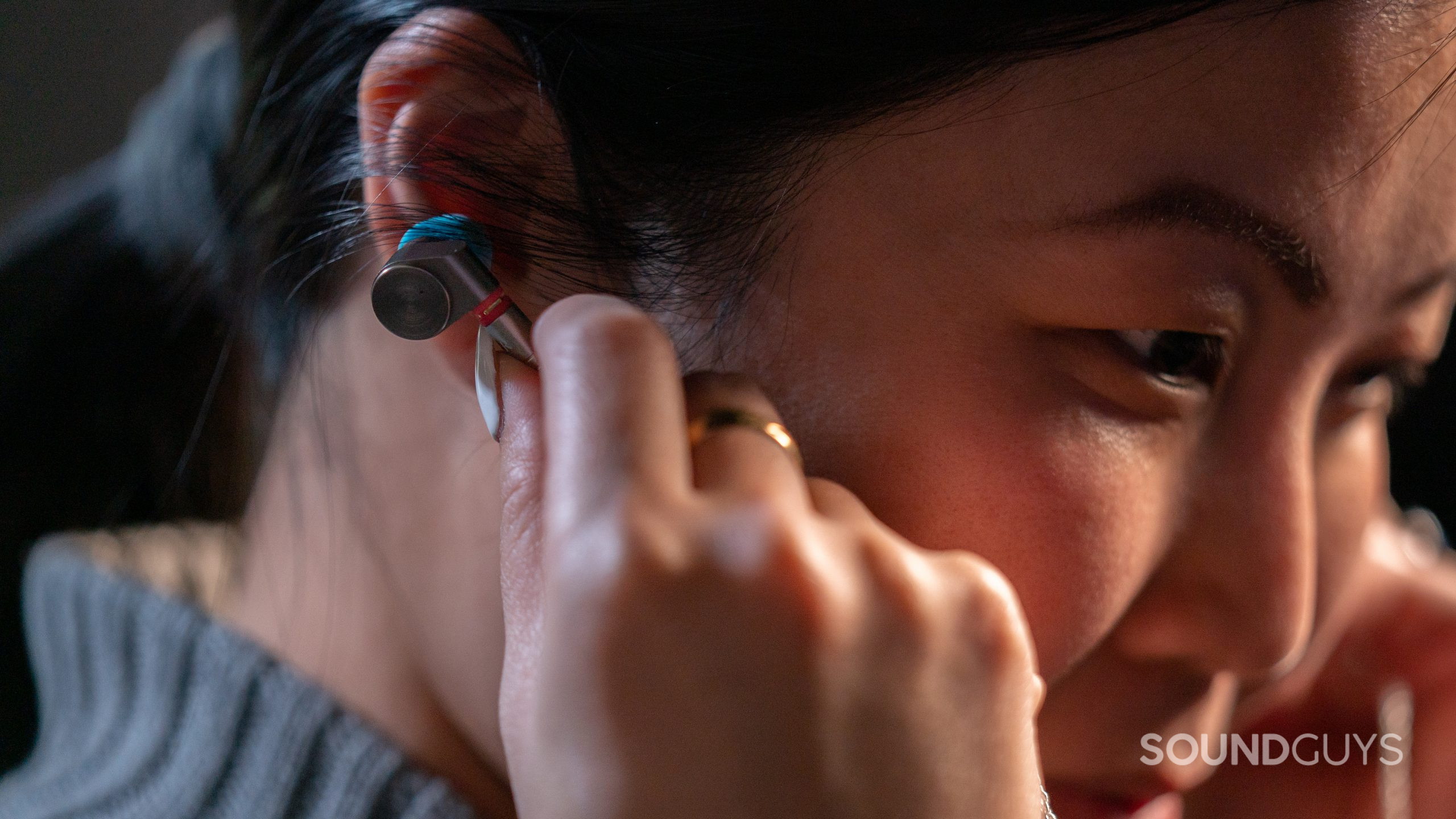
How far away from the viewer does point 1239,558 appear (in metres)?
0.64

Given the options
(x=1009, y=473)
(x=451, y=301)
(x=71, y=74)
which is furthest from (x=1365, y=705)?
(x=71, y=74)

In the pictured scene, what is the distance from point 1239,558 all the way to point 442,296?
0.45 meters

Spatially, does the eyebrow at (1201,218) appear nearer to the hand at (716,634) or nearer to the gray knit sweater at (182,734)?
the hand at (716,634)

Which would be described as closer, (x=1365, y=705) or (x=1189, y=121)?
(x=1189, y=121)

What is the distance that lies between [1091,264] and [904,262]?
87 millimetres

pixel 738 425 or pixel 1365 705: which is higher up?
pixel 738 425

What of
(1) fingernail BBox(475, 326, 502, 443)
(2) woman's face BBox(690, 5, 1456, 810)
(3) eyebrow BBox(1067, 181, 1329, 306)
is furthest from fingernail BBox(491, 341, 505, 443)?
(3) eyebrow BBox(1067, 181, 1329, 306)

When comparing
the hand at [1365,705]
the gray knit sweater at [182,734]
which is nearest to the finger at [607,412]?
the gray knit sweater at [182,734]

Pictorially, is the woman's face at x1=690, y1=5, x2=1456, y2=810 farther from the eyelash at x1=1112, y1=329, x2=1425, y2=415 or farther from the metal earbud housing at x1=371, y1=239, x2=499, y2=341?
the metal earbud housing at x1=371, y1=239, x2=499, y2=341

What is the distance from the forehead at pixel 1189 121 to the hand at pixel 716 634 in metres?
0.16

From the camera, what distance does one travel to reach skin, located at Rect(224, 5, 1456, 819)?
50 cm

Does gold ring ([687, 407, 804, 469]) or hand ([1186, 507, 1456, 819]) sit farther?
hand ([1186, 507, 1456, 819])

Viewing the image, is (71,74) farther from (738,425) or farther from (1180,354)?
(1180,354)

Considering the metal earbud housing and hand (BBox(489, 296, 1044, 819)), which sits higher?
the metal earbud housing
